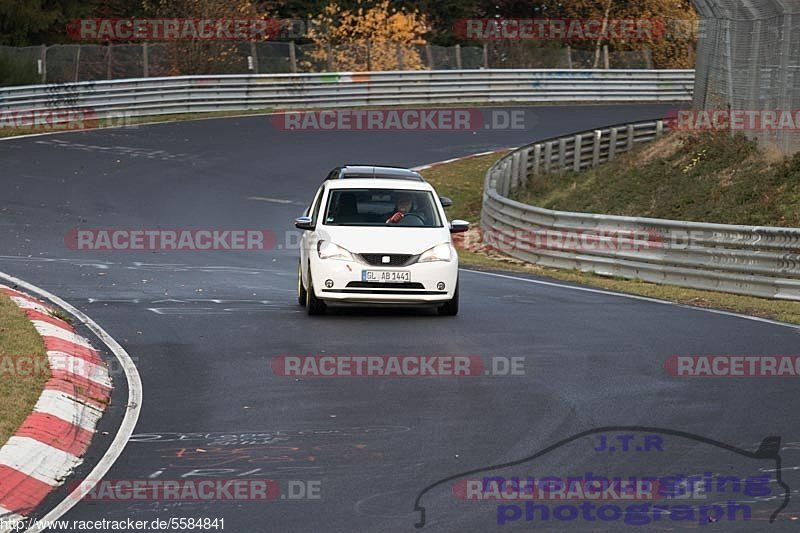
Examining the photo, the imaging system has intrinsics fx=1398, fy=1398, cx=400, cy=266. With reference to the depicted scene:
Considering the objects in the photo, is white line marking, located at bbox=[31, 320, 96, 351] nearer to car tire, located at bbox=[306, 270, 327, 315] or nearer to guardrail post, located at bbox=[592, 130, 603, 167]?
car tire, located at bbox=[306, 270, 327, 315]

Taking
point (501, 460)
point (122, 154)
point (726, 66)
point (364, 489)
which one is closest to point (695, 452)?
point (501, 460)

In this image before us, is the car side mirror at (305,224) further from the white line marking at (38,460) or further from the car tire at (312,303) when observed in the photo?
the white line marking at (38,460)

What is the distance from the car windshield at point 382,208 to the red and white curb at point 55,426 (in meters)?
3.89

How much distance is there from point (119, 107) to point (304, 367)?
31.8 m

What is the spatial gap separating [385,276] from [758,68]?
13.9m

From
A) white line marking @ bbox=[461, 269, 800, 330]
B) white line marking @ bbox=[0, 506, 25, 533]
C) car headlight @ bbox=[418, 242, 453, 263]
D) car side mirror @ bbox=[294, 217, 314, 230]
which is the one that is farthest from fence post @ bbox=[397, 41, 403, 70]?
white line marking @ bbox=[0, 506, 25, 533]

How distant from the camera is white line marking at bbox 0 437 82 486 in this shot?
8406 millimetres

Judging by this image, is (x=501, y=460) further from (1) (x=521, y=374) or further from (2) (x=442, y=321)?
(2) (x=442, y=321)

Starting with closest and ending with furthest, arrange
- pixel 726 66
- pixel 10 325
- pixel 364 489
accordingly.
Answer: pixel 364 489 → pixel 10 325 → pixel 726 66

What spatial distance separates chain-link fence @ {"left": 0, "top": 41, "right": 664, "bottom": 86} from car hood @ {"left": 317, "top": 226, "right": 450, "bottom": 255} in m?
29.8

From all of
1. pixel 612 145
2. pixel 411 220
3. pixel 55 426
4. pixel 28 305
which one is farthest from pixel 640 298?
pixel 612 145

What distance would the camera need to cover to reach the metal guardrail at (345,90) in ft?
136

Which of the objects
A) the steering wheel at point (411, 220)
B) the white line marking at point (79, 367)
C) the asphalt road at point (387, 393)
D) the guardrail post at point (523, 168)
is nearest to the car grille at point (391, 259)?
the asphalt road at point (387, 393)

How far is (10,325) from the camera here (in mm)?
13031
